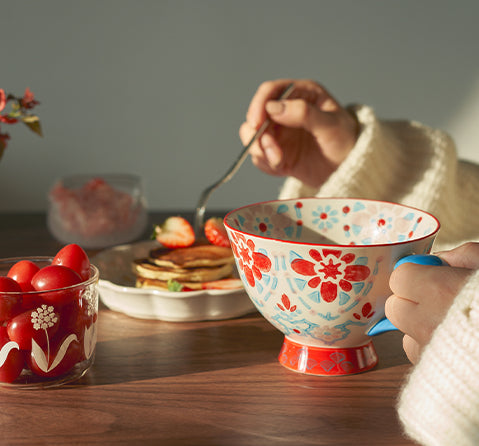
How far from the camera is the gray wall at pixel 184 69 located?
171 centimetres

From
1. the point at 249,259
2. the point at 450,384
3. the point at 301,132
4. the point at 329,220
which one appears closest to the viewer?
the point at 450,384

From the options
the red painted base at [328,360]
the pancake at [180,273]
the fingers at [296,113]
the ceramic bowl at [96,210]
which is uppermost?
the fingers at [296,113]

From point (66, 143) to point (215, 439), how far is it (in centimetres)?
154

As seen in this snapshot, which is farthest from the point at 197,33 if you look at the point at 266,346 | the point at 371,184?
the point at 266,346

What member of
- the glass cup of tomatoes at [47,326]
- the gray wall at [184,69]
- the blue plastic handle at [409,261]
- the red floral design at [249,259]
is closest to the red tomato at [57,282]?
the glass cup of tomatoes at [47,326]

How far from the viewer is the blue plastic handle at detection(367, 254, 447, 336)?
0.41 m

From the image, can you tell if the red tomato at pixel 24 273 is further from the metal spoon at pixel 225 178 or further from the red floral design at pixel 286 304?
the metal spoon at pixel 225 178

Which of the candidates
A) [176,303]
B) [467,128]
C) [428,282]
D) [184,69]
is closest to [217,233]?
[176,303]

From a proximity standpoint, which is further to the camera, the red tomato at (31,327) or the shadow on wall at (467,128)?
the shadow on wall at (467,128)

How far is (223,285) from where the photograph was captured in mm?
663

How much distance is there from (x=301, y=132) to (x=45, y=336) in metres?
0.75

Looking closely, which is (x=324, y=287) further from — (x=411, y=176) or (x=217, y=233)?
(x=411, y=176)

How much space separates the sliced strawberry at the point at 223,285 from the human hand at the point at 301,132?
1.15 feet

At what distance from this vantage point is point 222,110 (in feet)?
6.00
